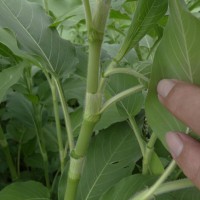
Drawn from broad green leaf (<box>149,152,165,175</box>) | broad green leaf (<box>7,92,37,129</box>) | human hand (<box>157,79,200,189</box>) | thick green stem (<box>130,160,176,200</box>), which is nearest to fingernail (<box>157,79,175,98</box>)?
human hand (<box>157,79,200,189</box>)

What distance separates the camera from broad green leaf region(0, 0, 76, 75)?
29.4 inches

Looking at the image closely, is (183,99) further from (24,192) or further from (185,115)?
(24,192)

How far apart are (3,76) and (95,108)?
223 mm

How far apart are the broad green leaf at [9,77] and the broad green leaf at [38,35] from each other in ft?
0.14

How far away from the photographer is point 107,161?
0.83 m

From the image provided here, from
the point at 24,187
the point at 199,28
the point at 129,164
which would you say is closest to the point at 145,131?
the point at 129,164

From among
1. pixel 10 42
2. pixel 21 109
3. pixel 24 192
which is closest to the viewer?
pixel 10 42

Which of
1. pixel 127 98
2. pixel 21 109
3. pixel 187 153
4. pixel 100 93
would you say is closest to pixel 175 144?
pixel 187 153

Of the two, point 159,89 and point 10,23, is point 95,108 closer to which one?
point 159,89

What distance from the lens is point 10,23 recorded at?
738 millimetres

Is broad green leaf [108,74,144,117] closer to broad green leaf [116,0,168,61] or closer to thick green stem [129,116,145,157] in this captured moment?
thick green stem [129,116,145,157]

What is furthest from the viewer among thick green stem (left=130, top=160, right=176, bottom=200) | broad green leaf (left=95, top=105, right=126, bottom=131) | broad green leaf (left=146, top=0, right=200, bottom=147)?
broad green leaf (left=95, top=105, right=126, bottom=131)

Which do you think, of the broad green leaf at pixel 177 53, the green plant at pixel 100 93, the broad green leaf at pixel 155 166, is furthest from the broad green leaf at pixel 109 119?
the broad green leaf at pixel 177 53

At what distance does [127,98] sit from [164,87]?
0.95 feet
